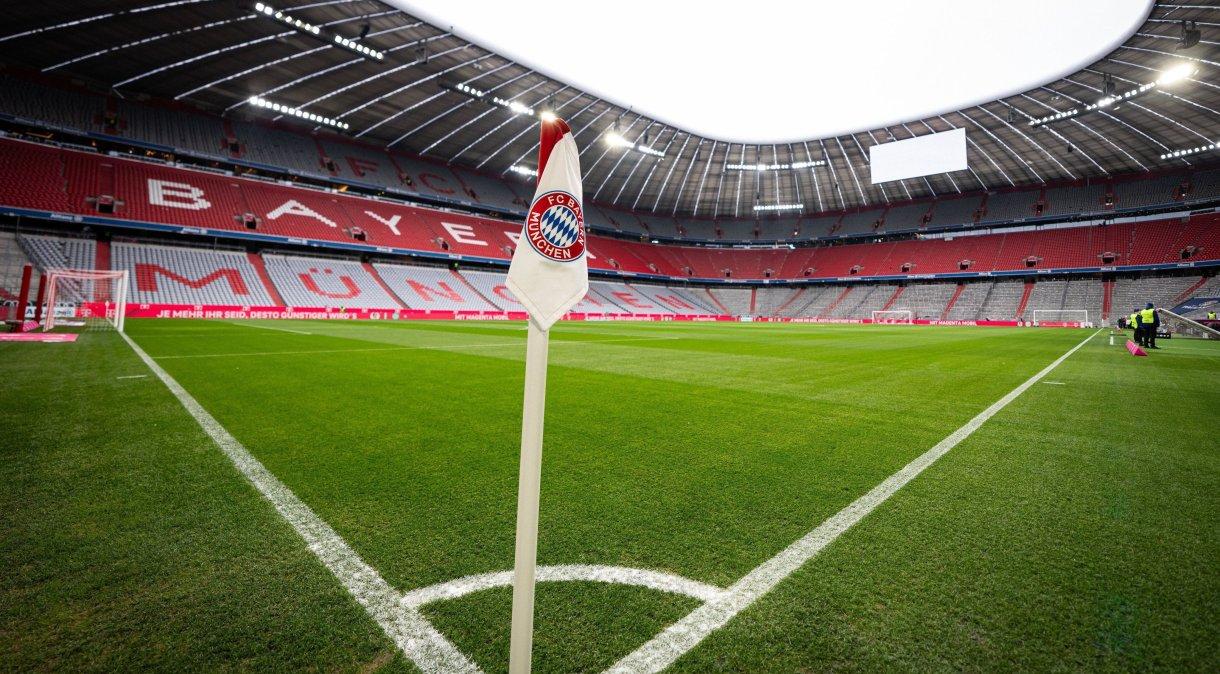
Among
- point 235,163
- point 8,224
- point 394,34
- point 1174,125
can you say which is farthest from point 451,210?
point 1174,125

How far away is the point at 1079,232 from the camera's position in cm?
4631

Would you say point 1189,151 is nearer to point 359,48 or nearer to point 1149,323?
point 1149,323

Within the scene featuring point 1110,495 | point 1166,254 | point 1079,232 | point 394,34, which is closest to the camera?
point 1110,495

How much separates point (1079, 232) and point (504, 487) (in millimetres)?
63080

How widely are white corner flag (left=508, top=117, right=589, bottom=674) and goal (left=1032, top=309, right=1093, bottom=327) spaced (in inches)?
2124

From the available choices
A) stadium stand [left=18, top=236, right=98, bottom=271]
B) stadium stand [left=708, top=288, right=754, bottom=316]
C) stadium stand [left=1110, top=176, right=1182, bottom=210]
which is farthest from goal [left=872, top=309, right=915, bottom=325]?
stadium stand [left=18, top=236, right=98, bottom=271]

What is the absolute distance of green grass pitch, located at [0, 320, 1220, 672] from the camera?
1.46 meters

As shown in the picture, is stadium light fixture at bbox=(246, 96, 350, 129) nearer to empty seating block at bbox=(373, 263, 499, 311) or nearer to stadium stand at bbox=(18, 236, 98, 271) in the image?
empty seating block at bbox=(373, 263, 499, 311)

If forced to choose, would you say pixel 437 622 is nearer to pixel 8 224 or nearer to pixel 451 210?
pixel 8 224

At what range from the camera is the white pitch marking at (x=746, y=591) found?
4.59 ft

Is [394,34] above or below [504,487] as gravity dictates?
above

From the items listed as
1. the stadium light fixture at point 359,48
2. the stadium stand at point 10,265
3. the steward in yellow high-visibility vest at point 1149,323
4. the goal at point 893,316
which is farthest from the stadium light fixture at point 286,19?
the goal at point 893,316

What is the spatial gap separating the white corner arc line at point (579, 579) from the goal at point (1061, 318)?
2104 inches

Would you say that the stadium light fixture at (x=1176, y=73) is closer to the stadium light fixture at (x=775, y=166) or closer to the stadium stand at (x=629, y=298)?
the stadium light fixture at (x=775, y=166)
